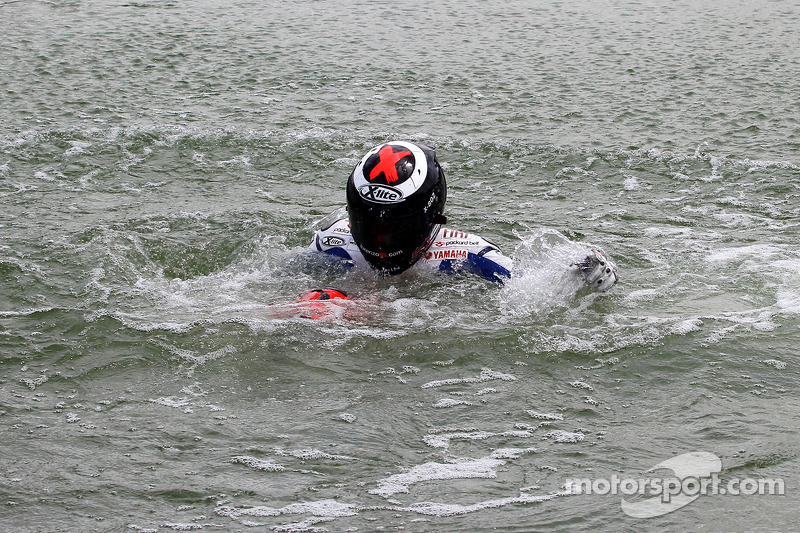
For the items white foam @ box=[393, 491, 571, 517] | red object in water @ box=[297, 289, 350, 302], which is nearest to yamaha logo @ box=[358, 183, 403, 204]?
red object in water @ box=[297, 289, 350, 302]

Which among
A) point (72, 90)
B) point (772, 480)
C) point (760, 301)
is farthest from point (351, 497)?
point (72, 90)

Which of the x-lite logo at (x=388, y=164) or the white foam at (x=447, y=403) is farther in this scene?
the x-lite logo at (x=388, y=164)

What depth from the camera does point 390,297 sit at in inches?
244

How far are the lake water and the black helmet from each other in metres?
0.49

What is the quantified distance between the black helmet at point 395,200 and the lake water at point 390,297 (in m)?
0.49

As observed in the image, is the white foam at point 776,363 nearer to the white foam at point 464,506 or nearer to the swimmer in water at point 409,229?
the swimmer in water at point 409,229

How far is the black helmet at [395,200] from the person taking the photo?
564cm

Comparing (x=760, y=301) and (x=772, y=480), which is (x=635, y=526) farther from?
(x=760, y=301)

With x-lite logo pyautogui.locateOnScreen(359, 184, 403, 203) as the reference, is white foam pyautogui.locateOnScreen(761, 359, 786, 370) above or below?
below

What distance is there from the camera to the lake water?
4.23 metres

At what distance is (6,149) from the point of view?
9977 millimetres

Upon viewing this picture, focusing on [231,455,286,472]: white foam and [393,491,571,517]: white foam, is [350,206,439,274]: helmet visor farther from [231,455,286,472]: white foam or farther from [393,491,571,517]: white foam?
[393,491,571,517]: white foam

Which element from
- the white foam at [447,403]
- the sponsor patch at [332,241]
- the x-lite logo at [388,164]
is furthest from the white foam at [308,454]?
the sponsor patch at [332,241]

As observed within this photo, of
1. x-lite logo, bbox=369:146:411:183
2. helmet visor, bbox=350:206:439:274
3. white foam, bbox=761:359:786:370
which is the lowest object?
white foam, bbox=761:359:786:370
